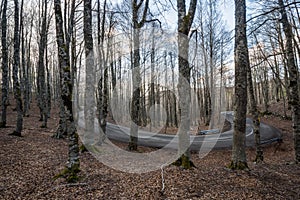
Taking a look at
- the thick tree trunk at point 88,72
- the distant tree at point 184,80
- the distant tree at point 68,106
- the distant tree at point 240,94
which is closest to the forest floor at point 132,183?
the distant tree at point 68,106

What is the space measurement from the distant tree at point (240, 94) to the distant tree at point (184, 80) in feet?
4.66

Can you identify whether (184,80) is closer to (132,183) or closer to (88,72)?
(132,183)

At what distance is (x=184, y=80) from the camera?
7.39 meters

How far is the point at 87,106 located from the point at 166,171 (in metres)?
4.40

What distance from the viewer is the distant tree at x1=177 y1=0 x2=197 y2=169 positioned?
23.6 ft

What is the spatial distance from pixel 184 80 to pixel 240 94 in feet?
5.75

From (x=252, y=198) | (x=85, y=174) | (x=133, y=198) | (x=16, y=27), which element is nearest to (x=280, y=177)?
(x=252, y=198)

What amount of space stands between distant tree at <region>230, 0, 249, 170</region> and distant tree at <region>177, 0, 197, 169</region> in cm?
142

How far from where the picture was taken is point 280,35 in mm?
Result: 18391

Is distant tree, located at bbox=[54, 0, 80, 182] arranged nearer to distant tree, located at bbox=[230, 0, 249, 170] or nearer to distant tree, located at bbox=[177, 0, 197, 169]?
distant tree, located at bbox=[177, 0, 197, 169]

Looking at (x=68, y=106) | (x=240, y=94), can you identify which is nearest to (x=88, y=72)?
(x=68, y=106)

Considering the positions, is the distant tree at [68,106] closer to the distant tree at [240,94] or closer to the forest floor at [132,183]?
the forest floor at [132,183]

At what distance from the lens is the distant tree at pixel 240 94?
6.77 meters

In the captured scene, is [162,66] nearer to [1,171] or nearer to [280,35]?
[280,35]
